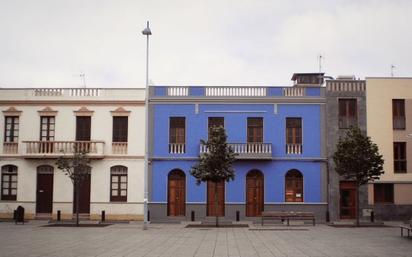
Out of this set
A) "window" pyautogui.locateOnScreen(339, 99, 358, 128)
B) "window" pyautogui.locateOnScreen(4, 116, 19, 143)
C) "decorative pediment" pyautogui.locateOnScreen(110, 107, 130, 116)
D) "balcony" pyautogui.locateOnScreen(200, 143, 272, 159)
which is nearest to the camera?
"balcony" pyautogui.locateOnScreen(200, 143, 272, 159)

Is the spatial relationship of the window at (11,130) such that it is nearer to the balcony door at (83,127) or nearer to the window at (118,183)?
the balcony door at (83,127)

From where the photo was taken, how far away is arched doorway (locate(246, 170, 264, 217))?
36.7 meters

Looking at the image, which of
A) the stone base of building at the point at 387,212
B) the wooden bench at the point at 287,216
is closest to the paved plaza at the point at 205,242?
the wooden bench at the point at 287,216

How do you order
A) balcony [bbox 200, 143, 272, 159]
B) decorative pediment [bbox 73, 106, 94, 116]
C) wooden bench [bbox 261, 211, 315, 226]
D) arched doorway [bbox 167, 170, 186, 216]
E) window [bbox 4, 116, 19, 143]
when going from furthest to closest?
window [bbox 4, 116, 19, 143], decorative pediment [bbox 73, 106, 94, 116], arched doorway [bbox 167, 170, 186, 216], balcony [bbox 200, 143, 272, 159], wooden bench [bbox 261, 211, 315, 226]

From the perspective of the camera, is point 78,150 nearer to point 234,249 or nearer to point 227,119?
point 227,119

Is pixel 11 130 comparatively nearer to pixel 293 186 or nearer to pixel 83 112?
pixel 83 112

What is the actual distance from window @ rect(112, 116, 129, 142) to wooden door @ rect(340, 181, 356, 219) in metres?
15.2

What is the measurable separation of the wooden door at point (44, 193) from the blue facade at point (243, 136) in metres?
7.01

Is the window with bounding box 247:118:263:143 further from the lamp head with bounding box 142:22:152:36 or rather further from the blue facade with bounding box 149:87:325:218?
the lamp head with bounding box 142:22:152:36

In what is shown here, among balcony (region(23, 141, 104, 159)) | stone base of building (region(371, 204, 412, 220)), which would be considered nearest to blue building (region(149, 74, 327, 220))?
stone base of building (region(371, 204, 412, 220))

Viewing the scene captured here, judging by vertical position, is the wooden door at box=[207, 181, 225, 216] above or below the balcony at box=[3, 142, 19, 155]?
below

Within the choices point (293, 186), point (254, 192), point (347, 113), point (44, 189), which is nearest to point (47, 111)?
point (44, 189)

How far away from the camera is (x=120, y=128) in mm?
37531

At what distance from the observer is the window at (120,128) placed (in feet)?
123
